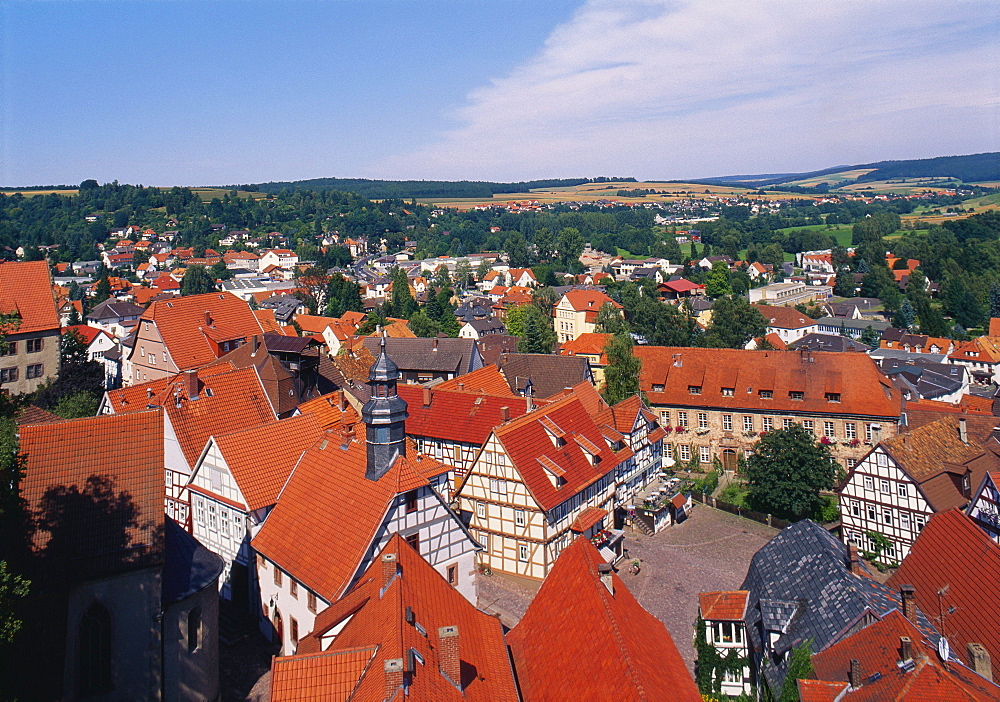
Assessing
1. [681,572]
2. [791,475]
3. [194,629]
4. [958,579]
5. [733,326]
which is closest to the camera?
[194,629]

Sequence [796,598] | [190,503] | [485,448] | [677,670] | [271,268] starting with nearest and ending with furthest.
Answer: [677,670], [796,598], [190,503], [485,448], [271,268]

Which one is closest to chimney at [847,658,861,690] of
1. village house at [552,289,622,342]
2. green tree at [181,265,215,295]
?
village house at [552,289,622,342]

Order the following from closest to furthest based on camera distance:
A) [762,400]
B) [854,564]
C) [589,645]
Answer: [589,645], [854,564], [762,400]

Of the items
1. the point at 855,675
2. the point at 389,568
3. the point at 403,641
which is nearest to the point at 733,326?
the point at 855,675

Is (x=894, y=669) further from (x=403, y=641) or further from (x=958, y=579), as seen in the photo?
(x=403, y=641)

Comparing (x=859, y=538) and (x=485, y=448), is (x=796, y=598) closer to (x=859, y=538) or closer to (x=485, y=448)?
(x=485, y=448)

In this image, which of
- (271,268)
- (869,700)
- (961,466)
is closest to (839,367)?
(961,466)

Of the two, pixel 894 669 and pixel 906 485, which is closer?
pixel 894 669
